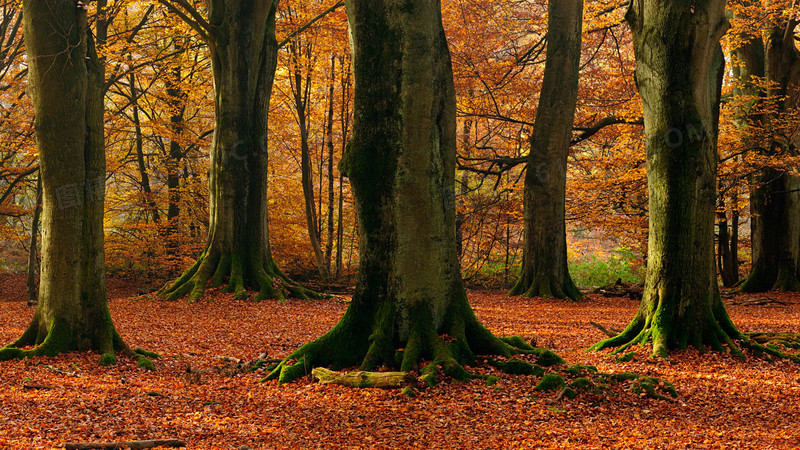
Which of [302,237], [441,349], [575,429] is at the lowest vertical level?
[575,429]

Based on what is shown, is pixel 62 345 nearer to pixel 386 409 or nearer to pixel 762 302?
pixel 386 409

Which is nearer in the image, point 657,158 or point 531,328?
point 657,158

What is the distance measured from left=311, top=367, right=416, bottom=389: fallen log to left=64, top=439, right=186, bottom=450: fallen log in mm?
1610

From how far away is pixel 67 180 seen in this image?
5973 millimetres

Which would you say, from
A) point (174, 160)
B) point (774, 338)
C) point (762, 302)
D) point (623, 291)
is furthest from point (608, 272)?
point (774, 338)

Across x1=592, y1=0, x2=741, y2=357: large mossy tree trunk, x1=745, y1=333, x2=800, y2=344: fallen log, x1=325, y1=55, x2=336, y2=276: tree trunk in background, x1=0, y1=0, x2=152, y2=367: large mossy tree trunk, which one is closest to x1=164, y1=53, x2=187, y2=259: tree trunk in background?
x1=325, y1=55, x2=336, y2=276: tree trunk in background

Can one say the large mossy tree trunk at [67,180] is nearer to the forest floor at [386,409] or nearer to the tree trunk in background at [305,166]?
the forest floor at [386,409]

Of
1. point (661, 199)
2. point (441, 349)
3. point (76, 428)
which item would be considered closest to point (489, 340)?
point (441, 349)

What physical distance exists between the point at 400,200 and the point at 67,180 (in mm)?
3467

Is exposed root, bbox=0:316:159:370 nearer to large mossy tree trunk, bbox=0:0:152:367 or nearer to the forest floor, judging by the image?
large mossy tree trunk, bbox=0:0:152:367

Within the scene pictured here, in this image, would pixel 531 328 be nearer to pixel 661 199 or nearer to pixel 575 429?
pixel 661 199

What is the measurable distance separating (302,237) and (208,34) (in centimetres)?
807

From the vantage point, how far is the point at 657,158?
648cm

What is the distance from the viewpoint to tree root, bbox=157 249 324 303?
38.5ft
